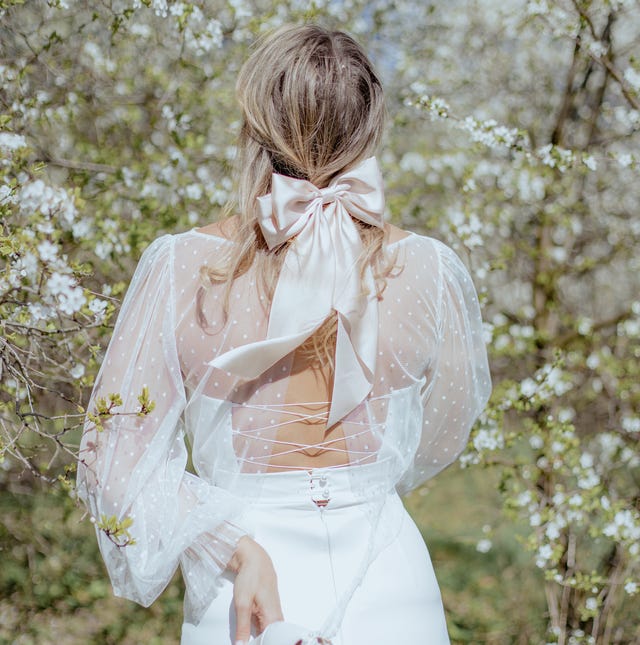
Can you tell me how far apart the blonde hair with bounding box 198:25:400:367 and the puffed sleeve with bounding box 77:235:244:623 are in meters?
0.11

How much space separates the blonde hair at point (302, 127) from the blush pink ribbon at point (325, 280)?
0.11 feet

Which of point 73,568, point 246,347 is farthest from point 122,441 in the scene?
point 73,568

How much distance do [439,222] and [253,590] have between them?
2.45m

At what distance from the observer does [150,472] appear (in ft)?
5.28

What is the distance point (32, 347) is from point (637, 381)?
2269mm

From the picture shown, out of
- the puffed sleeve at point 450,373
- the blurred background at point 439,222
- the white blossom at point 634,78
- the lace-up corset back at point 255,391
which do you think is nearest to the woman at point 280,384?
the lace-up corset back at point 255,391

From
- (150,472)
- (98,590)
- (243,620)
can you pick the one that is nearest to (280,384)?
(150,472)

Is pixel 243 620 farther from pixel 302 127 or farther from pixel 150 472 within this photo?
pixel 302 127

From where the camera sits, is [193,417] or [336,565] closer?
[336,565]

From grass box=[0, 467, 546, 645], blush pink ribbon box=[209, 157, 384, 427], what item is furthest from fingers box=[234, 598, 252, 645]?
grass box=[0, 467, 546, 645]

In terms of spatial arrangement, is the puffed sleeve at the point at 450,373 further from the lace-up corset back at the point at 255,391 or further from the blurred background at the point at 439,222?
the blurred background at the point at 439,222

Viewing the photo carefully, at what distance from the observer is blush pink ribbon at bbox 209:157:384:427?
1.56m

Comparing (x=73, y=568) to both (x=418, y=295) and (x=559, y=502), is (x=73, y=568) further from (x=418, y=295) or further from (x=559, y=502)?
(x=418, y=295)

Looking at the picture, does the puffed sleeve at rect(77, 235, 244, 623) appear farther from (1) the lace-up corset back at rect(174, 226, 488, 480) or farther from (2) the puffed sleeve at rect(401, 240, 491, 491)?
(2) the puffed sleeve at rect(401, 240, 491, 491)
